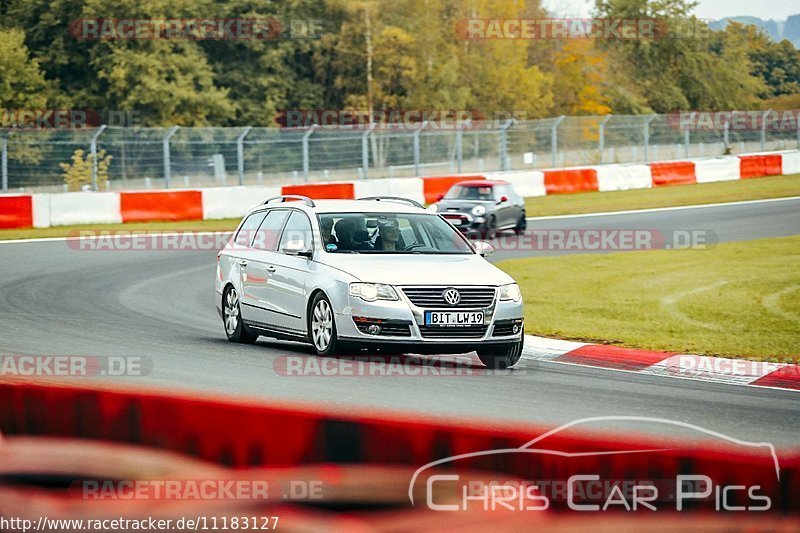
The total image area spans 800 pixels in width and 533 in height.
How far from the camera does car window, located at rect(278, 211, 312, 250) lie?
11.7m

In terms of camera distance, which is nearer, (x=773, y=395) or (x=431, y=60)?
(x=773, y=395)

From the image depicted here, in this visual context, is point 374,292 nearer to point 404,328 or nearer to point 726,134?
point 404,328

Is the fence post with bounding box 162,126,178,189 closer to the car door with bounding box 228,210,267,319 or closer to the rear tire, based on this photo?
the car door with bounding box 228,210,267,319

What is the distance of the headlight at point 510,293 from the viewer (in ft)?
35.1

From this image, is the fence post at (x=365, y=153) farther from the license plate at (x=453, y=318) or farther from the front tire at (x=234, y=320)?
the license plate at (x=453, y=318)

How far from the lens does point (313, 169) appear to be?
114 feet

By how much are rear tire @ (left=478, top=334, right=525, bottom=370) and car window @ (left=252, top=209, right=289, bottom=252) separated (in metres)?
2.47

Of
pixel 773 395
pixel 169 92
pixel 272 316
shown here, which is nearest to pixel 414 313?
pixel 272 316

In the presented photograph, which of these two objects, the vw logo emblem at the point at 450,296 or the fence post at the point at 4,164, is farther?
the fence post at the point at 4,164

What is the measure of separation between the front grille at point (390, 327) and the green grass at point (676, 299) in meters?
3.29

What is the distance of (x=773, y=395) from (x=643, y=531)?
230 inches

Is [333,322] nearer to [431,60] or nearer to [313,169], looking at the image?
[313,169]

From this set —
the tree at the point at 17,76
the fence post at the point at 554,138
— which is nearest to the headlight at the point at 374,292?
the fence post at the point at 554,138

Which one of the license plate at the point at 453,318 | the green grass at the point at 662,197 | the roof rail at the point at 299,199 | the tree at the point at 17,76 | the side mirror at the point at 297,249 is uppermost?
the tree at the point at 17,76
